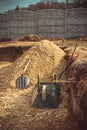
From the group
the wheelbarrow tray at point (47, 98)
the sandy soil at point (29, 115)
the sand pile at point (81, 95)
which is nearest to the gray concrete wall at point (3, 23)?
the sandy soil at point (29, 115)

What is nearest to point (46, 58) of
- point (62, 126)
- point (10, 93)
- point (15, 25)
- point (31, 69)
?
point (31, 69)

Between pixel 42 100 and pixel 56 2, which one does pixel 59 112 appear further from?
pixel 56 2

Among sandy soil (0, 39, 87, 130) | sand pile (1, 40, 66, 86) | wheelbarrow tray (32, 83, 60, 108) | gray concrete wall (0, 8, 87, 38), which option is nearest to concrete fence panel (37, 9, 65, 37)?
gray concrete wall (0, 8, 87, 38)

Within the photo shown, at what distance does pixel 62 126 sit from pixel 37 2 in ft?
112

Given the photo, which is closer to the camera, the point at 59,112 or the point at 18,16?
the point at 59,112

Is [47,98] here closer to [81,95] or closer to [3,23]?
[81,95]

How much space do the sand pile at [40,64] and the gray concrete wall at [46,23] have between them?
397 inches

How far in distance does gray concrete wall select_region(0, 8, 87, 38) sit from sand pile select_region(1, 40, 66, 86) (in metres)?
10.1

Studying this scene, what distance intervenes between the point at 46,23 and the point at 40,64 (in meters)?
11.6

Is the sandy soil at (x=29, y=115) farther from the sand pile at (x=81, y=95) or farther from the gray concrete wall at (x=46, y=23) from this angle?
the gray concrete wall at (x=46, y=23)

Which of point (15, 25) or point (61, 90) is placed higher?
point (15, 25)

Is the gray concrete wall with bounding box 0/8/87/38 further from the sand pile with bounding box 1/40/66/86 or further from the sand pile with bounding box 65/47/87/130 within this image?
the sand pile with bounding box 65/47/87/130

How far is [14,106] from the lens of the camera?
8398 millimetres

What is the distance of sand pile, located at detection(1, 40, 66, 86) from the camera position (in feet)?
34.7
